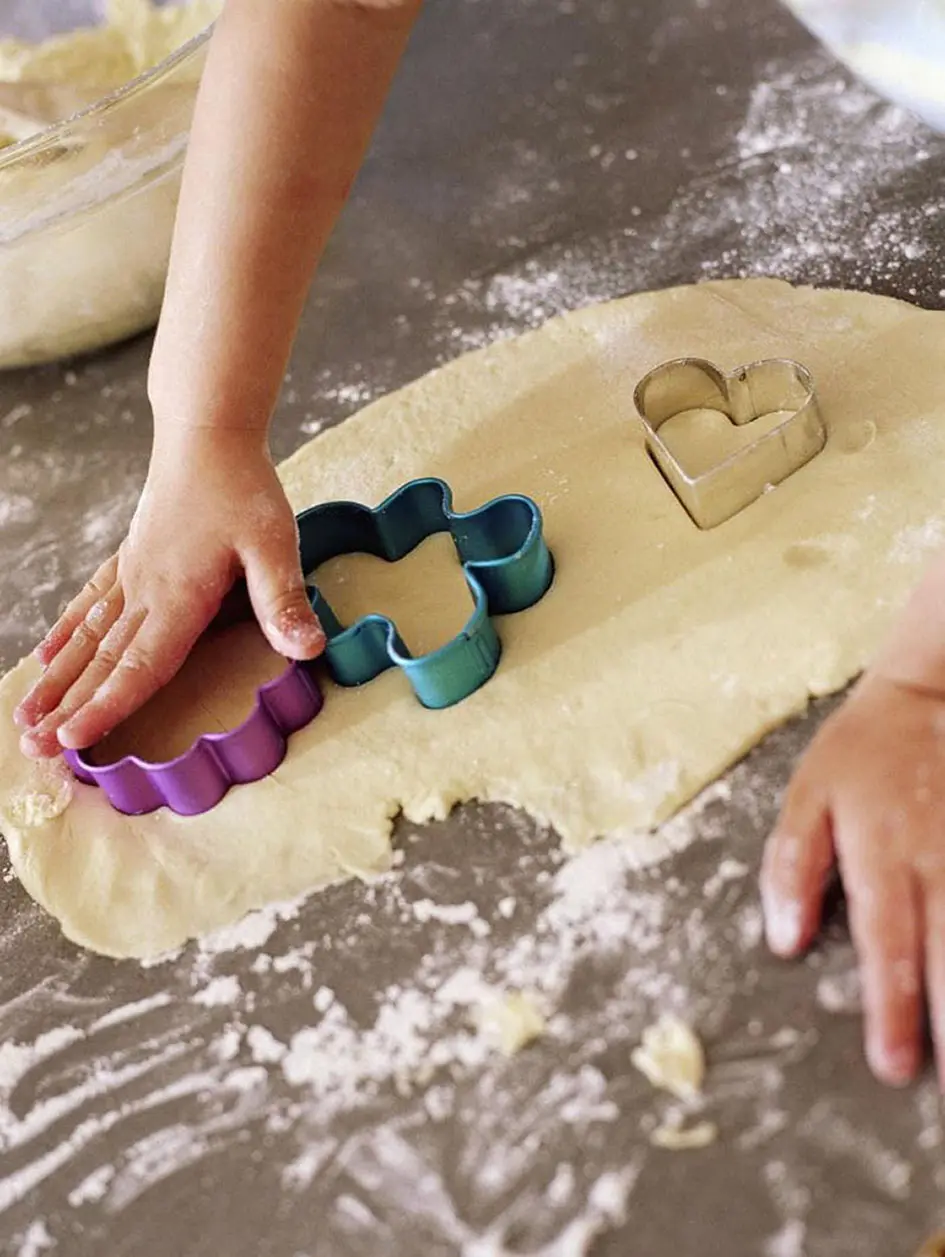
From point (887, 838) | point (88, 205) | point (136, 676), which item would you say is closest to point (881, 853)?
point (887, 838)

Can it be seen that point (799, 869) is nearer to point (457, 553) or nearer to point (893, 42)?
point (457, 553)

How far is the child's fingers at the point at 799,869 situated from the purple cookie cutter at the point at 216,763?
1.39 ft

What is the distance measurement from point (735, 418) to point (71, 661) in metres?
0.64

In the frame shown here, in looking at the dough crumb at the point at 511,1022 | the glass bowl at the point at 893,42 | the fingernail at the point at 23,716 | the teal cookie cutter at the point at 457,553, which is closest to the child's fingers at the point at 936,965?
the dough crumb at the point at 511,1022

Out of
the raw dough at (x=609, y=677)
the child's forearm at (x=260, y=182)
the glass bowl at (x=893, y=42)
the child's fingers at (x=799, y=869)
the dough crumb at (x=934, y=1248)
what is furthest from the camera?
the glass bowl at (x=893, y=42)

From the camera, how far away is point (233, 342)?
3.62ft

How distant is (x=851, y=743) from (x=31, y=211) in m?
1.05

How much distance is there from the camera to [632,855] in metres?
0.90

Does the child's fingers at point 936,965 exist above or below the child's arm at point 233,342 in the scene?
below

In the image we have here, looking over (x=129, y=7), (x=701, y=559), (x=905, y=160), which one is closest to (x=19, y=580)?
(x=701, y=559)

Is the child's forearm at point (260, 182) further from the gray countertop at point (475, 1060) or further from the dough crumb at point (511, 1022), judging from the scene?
the dough crumb at point (511, 1022)

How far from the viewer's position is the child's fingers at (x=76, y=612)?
1.14m

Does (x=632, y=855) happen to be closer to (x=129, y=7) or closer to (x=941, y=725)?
(x=941, y=725)

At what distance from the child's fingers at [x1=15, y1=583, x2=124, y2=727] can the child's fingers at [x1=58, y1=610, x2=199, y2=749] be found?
0.17 ft
